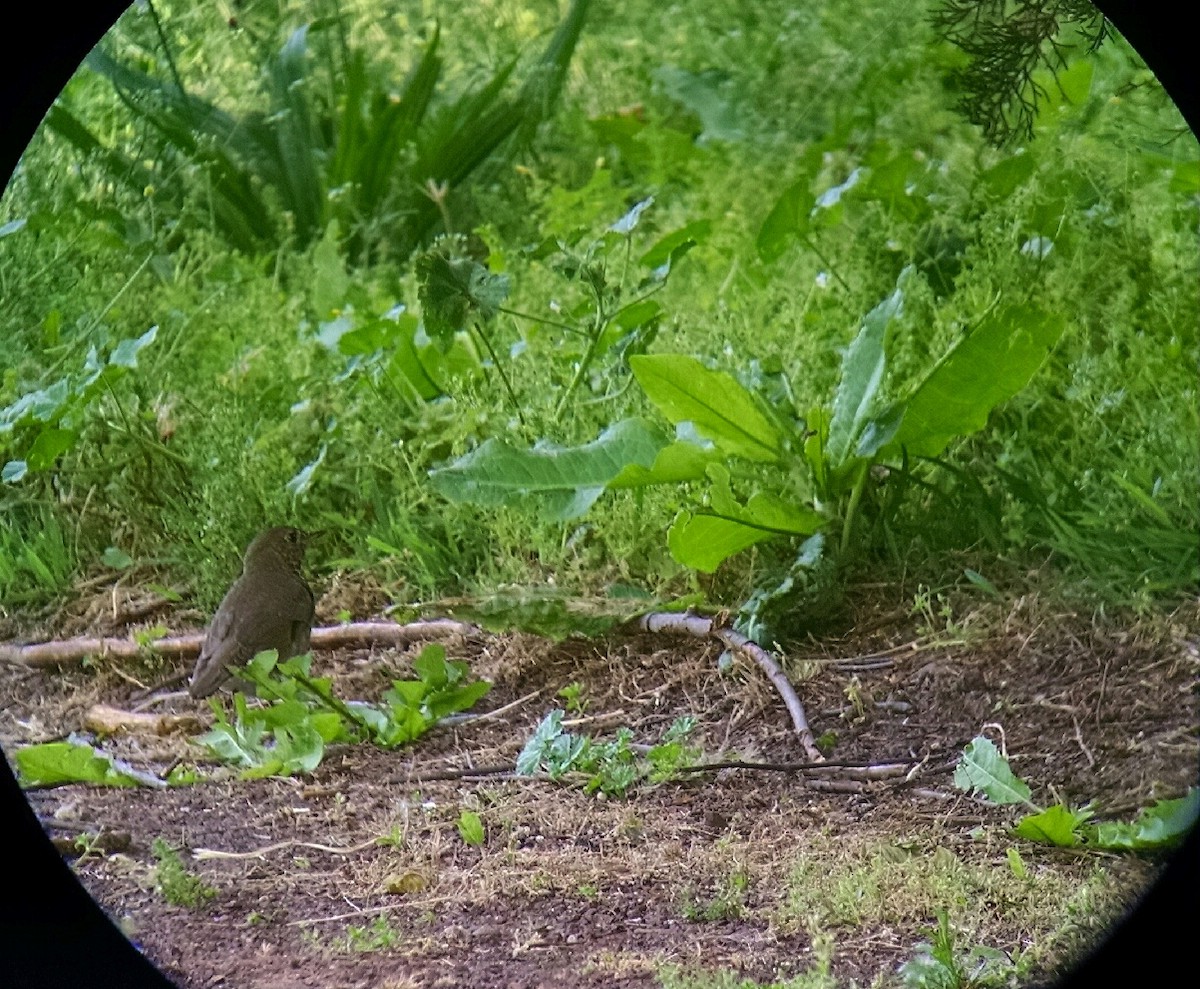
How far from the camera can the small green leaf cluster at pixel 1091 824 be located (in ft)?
2.90

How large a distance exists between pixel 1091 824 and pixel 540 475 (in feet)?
1.55

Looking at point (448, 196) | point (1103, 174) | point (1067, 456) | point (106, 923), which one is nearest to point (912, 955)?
point (1067, 456)

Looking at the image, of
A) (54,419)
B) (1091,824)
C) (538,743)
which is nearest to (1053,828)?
(1091,824)

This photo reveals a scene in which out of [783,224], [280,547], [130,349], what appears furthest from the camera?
[783,224]

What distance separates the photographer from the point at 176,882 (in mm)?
928

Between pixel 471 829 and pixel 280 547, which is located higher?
pixel 280 547

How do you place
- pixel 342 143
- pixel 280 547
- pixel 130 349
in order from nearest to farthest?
pixel 280 547
pixel 130 349
pixel 342 143

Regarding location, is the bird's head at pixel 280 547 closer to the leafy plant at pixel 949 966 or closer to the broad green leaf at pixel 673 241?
the broad green leaf at pixel 673 241

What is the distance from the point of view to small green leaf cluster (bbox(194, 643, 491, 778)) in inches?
38.1

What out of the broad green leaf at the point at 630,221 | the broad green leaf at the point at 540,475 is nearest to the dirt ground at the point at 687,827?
the broad green leaf at the point at 540,475

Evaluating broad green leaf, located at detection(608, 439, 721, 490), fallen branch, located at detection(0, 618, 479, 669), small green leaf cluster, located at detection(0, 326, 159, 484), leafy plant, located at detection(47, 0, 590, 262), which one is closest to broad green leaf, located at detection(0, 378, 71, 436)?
small green leaf cluster, located at detection(0, 326, 159, 484)

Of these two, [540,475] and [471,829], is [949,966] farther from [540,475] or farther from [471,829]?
[540,475]

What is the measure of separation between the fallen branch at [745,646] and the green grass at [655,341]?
3cm

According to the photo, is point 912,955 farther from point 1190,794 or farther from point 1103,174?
point 1103,174
